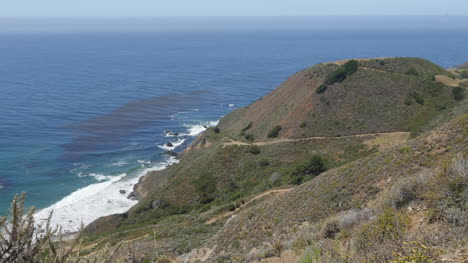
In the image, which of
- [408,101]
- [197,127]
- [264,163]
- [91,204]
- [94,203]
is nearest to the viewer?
[264,163]

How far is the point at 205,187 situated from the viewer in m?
37.7

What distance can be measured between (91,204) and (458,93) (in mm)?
46029

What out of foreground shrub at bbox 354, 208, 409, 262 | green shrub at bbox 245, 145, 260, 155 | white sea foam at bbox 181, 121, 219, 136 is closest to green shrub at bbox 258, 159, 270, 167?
green shrub at bbox 245, 145, 260, 155

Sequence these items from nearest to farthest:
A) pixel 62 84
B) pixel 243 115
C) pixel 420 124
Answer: pixel 420 124, pixel 243 115, pixel 62 84

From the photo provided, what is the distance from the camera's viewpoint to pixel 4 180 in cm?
4847

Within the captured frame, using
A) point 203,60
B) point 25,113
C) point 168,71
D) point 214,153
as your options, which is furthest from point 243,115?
point 203,60

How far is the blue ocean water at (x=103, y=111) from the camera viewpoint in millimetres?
49209

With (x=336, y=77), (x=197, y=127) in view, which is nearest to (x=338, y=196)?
(x=336, y=77)

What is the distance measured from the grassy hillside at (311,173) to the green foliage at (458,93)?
0.57 feet

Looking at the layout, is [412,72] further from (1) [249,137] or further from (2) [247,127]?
(1) [249,137]

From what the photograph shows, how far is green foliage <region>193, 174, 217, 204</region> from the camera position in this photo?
35.8 metres

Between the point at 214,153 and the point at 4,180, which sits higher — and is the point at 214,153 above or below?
above

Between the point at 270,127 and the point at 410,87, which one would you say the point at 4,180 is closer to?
the point at 270,127

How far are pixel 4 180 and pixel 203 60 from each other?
428 ft
